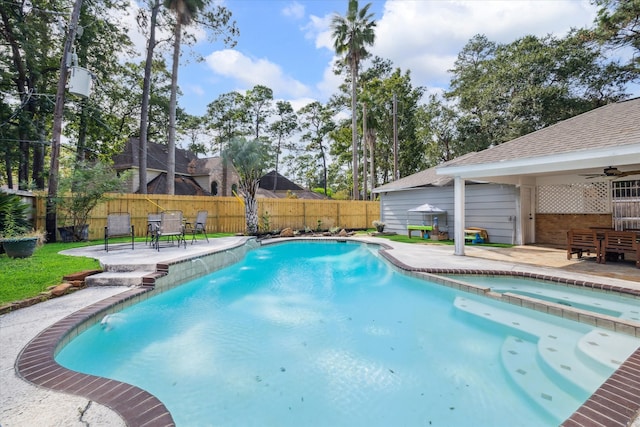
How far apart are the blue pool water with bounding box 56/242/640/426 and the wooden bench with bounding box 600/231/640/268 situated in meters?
3.95

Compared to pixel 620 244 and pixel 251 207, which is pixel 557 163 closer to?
pixel 620 244

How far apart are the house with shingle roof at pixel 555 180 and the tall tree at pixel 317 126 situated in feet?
67.5

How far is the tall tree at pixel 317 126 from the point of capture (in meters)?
32.4

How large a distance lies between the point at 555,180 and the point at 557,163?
4.70 m

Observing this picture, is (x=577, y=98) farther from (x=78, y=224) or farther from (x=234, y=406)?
(x=78, y=224)

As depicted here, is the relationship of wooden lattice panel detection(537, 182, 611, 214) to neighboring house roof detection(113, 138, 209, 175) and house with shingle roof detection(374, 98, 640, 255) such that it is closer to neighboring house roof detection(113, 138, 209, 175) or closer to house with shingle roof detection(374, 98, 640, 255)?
house with shingle roof detection(374, 98, 640, 255)

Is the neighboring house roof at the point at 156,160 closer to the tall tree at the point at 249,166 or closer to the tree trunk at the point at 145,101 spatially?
the tree trunk at the point at 145,101

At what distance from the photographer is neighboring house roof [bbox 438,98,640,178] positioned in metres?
5.62

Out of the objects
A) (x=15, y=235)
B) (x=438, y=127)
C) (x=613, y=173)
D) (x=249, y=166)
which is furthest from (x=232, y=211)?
(x=438, y=127)

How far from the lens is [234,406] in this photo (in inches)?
105

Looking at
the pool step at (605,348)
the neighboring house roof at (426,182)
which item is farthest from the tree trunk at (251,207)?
the pool step at (605,348)

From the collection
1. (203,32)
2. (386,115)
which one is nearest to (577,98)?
(386,115)

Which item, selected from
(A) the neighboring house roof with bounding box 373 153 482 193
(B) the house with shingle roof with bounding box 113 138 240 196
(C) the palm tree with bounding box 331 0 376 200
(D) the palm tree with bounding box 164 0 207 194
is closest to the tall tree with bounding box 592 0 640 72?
(A) the neighboring house roof with bounding box 373 153 482 193

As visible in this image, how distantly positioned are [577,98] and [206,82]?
21.3 m
